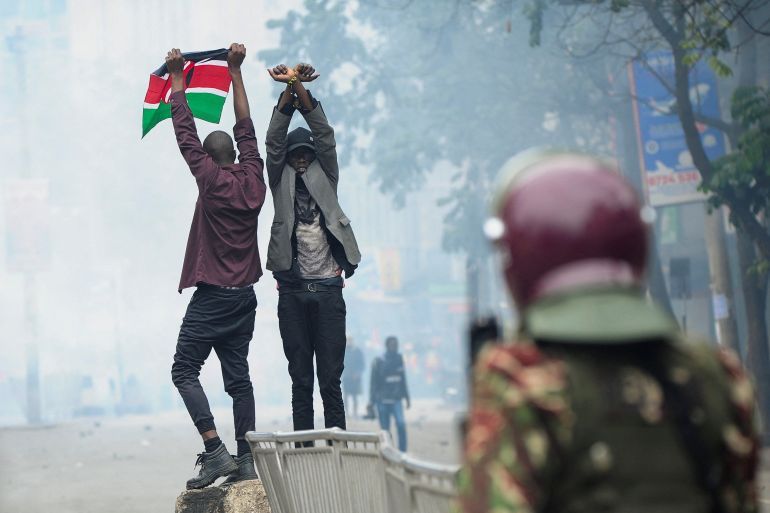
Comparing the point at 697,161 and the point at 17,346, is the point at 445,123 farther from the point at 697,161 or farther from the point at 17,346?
the point at 17,346

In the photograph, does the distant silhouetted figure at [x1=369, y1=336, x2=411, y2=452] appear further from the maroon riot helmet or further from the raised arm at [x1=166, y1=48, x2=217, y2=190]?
the maroon riot helmet

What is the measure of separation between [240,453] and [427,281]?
60.6 meters

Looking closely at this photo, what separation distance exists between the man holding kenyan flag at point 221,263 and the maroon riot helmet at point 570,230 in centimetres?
418

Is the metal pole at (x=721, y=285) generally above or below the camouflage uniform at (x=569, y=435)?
above

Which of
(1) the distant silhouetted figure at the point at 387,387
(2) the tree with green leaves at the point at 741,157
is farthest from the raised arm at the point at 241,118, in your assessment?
(1) the distant silhouetted figure at the point at 387,387

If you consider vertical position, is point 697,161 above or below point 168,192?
below

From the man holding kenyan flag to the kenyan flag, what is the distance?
1.55 ft

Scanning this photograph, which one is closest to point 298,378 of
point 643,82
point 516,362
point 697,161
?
point 516,362

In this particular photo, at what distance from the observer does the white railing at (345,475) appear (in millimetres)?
3152

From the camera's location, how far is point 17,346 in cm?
6581

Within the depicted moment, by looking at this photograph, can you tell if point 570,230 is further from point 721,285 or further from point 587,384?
point 721,285

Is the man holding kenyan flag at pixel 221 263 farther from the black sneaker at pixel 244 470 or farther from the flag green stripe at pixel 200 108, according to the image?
the flag green stripe at pixel 200 108

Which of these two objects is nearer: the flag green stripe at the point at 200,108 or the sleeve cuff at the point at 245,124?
the sleeve cuff at the point at 245,124

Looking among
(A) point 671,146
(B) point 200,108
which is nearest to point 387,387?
(A) point 671,146
